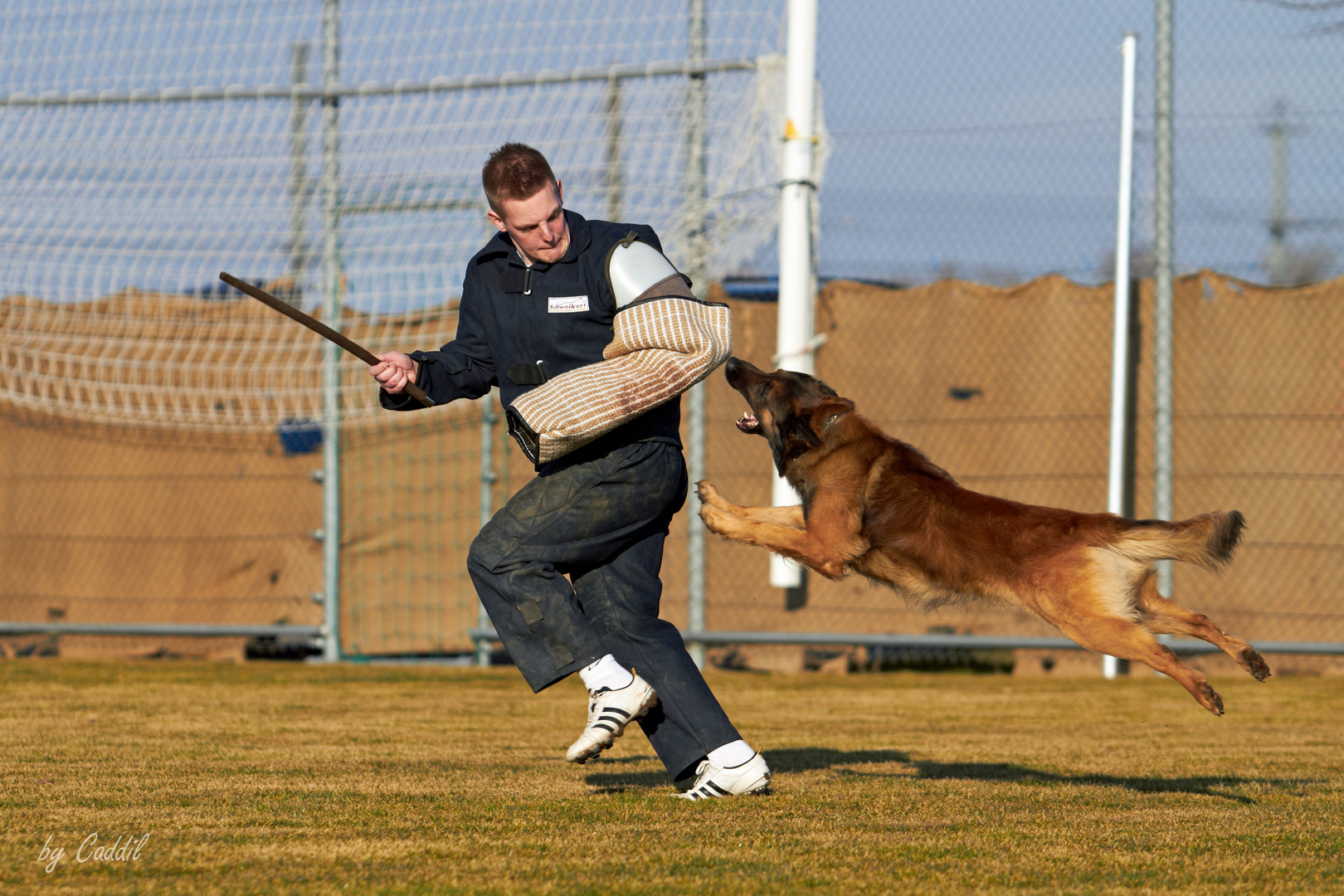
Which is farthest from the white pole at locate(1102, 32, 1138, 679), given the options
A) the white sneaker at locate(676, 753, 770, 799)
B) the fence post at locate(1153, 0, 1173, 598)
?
the white sneaker at locate(676, 753, 770, 799)

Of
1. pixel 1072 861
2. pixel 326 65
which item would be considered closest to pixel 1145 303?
pixel 326 65

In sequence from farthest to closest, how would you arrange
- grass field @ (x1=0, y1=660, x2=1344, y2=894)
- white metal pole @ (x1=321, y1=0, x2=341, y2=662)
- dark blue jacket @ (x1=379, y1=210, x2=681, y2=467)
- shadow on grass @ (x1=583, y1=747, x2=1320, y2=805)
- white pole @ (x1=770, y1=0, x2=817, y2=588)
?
1. white metal pole @ (x1=321, y1=0, x2=341, y2=662)
2. white pole @ (x1=770, y1=0, x2=817, y2=588)
3. shadow on grass @ (x1=583, y1=747, x2=1320, y2=805)
4. dark blue jacket @ (x1=379, y1=210, x2=681, y2=467)
5. grass field @ (x1=0, y1=660, x2=1344, y2=894)

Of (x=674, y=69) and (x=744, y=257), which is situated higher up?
(x=674, y=69)

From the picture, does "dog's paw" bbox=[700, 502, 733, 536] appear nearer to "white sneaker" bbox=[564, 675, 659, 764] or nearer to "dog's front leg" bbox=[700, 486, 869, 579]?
"dog's front leg" bbox=[700, 486, 869, 579]

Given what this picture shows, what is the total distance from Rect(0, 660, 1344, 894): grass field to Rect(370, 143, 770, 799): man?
0.26 meters

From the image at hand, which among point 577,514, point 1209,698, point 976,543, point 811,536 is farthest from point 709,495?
point 1209,698

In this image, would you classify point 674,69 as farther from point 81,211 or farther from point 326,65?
point 81,211

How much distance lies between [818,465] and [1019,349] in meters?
4.75

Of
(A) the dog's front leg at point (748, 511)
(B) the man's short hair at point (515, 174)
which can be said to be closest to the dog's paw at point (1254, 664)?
(A) the dog's front leg at point (748, 511)

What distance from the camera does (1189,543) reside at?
4109 millimetres

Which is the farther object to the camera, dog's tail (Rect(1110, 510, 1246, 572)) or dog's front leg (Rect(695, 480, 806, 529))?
dog's front leg (Rect(695, 480, 806, 529))

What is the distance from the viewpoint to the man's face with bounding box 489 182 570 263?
358 cm

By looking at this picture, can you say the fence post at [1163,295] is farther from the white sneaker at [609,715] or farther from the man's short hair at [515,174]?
the man's short hair at [515,174]

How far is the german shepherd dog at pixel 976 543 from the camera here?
4.00m
